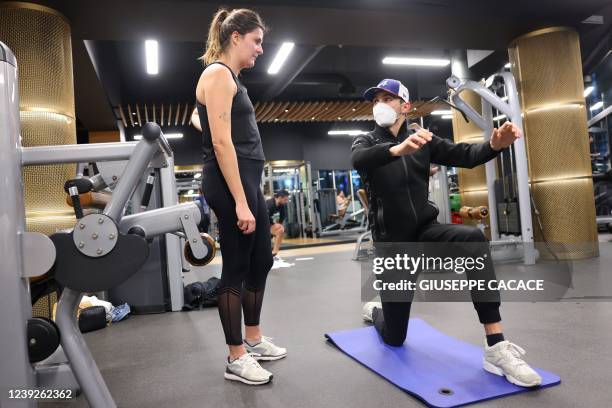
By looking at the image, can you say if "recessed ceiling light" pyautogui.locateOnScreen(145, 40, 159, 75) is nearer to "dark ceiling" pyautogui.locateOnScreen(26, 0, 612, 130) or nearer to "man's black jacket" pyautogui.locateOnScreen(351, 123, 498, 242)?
"dark ceiling" pyautogui.locateOnScreen(26, 0, 612, 130)

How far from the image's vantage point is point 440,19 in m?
4.73

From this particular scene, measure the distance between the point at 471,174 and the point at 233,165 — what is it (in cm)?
542

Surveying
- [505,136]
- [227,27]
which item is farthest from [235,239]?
[505,136]

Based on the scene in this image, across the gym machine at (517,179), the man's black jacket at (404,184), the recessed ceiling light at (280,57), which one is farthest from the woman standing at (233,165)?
the recessed ceiling light at (280,57)

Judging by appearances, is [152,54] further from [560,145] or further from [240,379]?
[240,379]

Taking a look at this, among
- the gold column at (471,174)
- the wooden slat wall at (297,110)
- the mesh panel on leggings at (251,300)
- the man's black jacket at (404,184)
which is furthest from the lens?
the wooden slat wall at (297,110)

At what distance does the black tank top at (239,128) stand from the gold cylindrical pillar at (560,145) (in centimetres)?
414

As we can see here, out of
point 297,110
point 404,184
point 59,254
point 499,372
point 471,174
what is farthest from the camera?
point 297,110

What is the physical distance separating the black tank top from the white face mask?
0.58 metres

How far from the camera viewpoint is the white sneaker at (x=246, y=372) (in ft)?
5.64

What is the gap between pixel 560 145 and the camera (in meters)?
4.64

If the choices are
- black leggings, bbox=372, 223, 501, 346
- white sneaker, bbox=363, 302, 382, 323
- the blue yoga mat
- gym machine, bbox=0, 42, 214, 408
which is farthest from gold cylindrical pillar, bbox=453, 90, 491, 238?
gym machine, bbox=0, 42, 214, 408

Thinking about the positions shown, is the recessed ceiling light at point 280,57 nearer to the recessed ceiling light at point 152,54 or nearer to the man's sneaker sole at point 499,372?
the recessed ceiling light at point 152,54

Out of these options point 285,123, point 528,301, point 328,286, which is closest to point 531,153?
point 528,301
